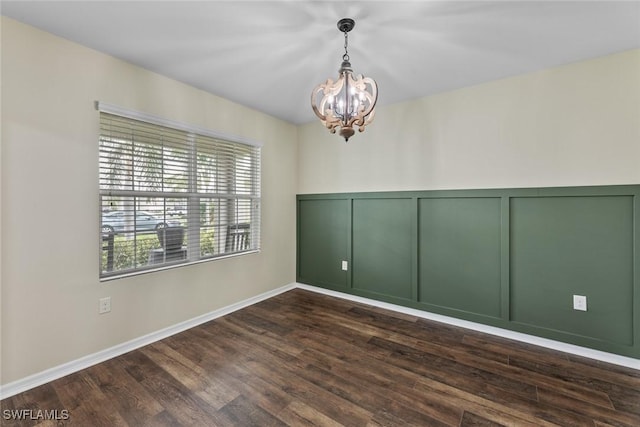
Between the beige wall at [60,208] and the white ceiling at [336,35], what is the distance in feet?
0.62

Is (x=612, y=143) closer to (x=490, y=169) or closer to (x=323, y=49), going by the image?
(x=490, y=169)

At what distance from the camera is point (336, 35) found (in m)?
2.00

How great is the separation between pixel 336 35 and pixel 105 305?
2.74m

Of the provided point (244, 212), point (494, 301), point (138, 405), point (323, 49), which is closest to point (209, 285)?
point (244, 212)

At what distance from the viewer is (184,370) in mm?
2080

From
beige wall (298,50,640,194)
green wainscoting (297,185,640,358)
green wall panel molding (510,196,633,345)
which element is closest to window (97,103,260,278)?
green wainscoting (297,185,640,358)

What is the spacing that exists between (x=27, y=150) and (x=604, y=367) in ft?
14.4

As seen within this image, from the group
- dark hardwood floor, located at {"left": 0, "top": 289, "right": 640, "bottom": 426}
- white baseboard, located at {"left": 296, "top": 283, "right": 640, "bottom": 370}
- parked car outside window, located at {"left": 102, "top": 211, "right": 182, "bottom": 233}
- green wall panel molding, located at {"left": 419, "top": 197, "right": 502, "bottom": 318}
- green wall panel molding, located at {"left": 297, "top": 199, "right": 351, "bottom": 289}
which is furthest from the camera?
green wall panel molding, located at {"left": 297, "top": 199, "right": 351, "bottom": 289}

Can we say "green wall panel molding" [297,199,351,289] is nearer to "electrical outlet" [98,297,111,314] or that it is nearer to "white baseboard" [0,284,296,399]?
"white baseboard" [0,284,296,399]

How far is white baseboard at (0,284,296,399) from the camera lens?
6.03 feet

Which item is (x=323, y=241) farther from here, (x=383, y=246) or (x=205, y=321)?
(x=205, y=321)

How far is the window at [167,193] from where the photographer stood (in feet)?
7.59

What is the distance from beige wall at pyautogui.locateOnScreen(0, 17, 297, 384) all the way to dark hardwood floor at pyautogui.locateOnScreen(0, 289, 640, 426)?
0.27 m

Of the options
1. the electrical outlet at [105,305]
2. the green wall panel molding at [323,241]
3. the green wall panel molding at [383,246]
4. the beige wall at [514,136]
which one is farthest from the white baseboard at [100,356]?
the beige wall at [514,136]
